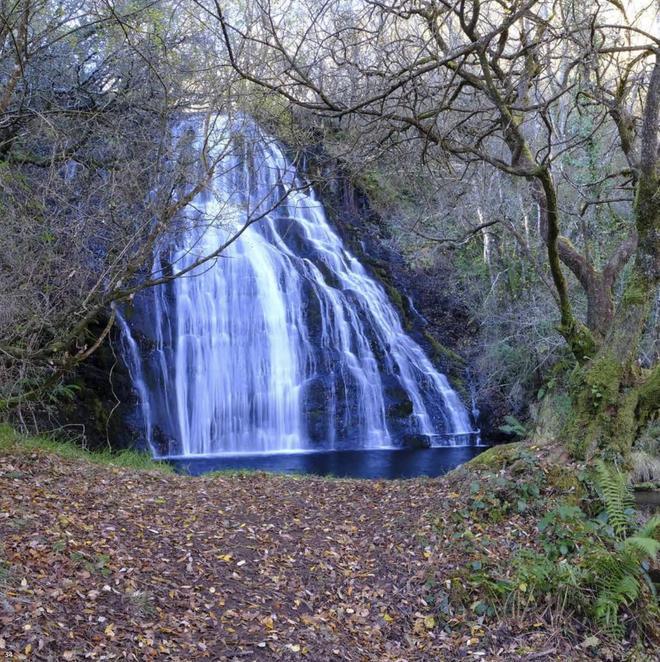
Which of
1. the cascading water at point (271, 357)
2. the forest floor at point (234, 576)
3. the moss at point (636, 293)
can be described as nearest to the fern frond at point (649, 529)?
the forest floor at point (234, 576)

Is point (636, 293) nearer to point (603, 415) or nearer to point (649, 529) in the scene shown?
point (603, 415)

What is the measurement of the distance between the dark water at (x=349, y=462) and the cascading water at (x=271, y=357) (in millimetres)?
676

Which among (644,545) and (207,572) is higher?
(644,545)

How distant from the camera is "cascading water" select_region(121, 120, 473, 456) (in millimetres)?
14672

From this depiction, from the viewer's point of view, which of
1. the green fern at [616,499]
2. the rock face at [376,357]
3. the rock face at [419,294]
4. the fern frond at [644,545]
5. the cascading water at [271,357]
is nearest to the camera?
the fern frond at [644,545]

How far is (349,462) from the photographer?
14234mm

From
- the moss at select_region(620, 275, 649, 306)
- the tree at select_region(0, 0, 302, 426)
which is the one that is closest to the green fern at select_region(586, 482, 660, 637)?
the moss at select_region(620, 275, 649, 306)

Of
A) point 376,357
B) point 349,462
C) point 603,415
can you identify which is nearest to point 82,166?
point 603,415

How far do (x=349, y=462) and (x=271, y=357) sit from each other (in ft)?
11.6

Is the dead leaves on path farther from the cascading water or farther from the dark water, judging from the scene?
the cascading water

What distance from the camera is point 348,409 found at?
16.3 metres

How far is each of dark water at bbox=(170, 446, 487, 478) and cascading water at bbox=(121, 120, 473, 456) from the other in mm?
676

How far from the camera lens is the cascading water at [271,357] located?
1467 centimetres

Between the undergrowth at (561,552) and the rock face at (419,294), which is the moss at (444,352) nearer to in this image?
the rock face at (419,294)
